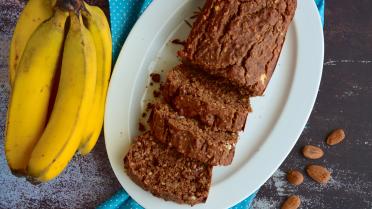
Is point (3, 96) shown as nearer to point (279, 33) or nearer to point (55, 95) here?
point (55, 95)

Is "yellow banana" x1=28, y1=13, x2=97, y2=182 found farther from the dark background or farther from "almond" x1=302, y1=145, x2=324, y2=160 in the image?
"almond" x1=302, y1=145, x2=324, y2=160

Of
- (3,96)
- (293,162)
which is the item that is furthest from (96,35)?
(293,162)

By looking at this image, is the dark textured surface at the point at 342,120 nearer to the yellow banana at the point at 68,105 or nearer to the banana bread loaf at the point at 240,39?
the banana bread loaf at the point at 240,39

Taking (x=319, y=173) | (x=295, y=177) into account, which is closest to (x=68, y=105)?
(x=295, y=177)

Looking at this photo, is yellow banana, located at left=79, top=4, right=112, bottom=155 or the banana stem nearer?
the banana stem

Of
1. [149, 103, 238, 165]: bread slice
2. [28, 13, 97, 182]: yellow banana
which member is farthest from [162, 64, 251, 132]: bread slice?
[28, 13, 97, 182]: yellow banana

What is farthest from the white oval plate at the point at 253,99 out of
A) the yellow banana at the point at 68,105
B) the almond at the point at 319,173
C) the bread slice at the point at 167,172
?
the yellow banana at the point at 68,105

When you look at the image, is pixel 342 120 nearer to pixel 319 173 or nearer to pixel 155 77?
pixel 319 173
